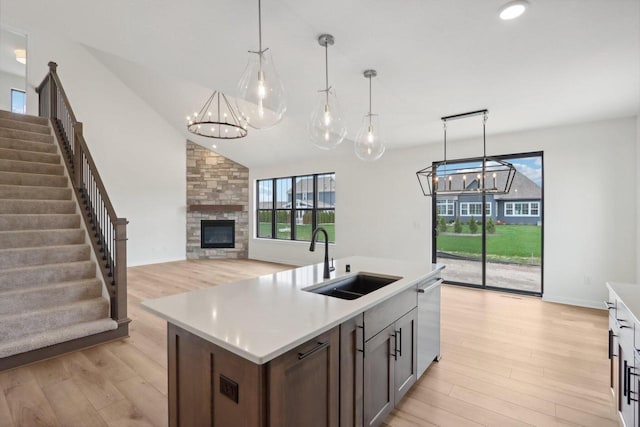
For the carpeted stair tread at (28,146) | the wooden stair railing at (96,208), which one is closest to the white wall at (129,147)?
the wooden stair railing at (96,208)

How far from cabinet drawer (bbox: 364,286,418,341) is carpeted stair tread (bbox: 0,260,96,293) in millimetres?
3316

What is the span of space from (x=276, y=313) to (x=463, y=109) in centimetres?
344

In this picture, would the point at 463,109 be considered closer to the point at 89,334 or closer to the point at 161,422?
the point at 161,422

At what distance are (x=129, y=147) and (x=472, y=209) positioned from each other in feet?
25.0

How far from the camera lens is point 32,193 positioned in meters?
3.86

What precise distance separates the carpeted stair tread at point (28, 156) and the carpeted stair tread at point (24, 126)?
24.6 inches

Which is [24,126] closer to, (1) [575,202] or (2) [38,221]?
(2) [38,221]

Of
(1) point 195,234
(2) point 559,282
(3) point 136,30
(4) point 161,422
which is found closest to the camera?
(4) point 161,422

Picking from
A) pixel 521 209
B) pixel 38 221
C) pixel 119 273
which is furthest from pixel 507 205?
pixel 38 221

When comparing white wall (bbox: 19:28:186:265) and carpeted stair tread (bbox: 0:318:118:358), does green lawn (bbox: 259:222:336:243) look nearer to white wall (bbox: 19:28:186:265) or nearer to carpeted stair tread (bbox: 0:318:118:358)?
white wall (bbox: 19:28:186:265)

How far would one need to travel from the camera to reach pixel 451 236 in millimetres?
5473

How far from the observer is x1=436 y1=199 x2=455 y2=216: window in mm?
5461

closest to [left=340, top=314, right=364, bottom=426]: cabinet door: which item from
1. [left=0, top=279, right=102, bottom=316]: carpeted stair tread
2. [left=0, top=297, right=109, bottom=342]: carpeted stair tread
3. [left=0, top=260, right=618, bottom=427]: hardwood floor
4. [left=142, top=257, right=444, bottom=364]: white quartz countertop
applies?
[left=142, top=257, right=444, bottom=364]: white quartz countertop

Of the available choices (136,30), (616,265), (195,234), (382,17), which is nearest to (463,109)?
(382,17)
